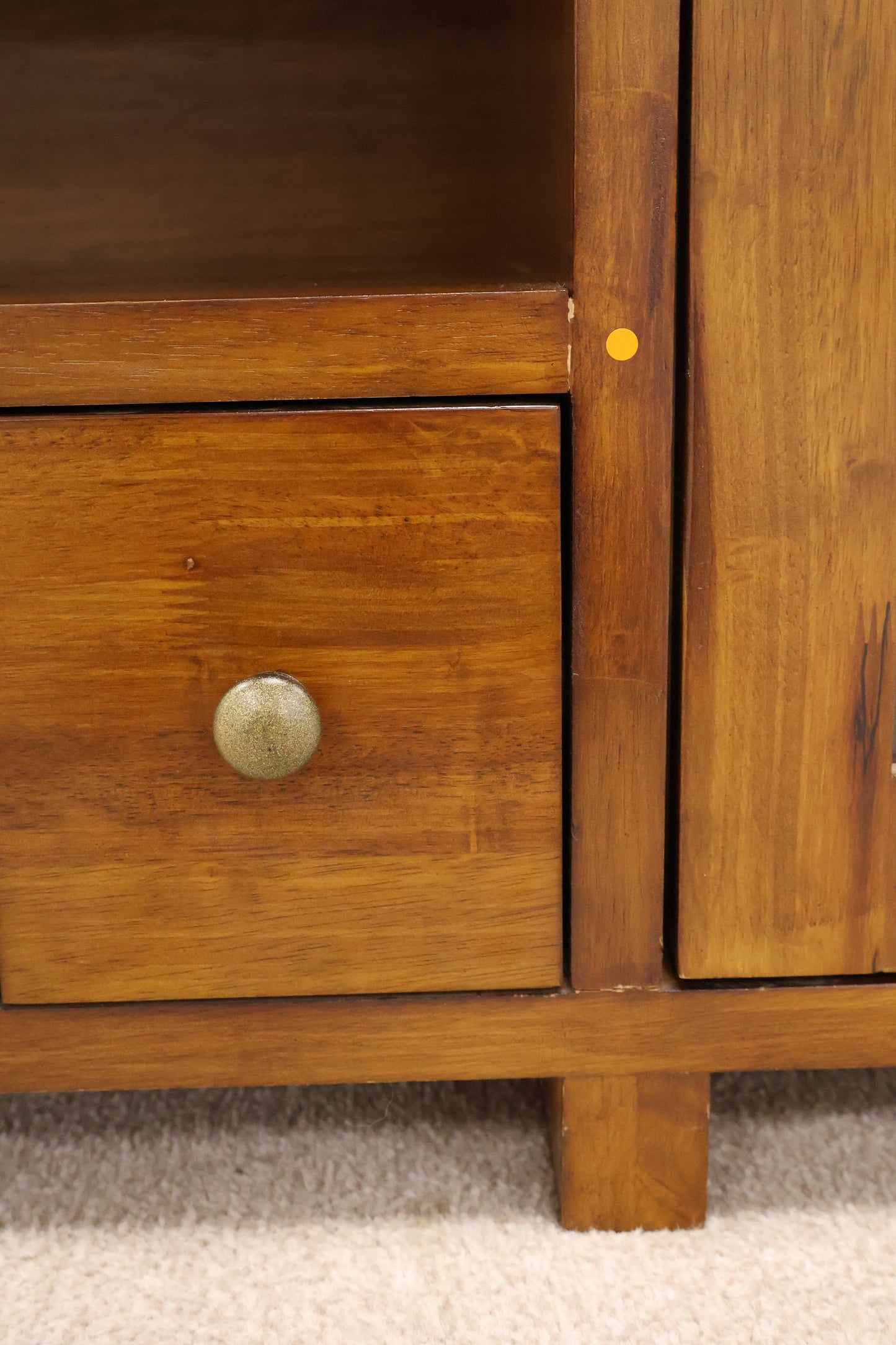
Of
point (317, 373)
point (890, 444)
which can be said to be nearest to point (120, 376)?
point (317, 373)

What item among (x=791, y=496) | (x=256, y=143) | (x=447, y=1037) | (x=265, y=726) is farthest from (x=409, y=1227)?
(x=256, y=143)

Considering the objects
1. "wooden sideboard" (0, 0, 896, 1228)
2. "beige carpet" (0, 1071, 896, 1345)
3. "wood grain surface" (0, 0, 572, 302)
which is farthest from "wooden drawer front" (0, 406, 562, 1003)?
"wood grain surface" (0, 0, 572, 302)

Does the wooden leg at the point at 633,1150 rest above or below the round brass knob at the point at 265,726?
below

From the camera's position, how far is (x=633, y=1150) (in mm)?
465

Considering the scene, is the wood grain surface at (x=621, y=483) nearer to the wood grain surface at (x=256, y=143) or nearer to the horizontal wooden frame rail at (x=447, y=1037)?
the horizontal wooden frame rail at (x=447, y=1037)

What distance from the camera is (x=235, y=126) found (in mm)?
644

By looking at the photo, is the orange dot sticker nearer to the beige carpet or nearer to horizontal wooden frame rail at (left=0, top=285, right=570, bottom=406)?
horizontal wooden frame rail at (left=0, top=285, right=570, bottom=406)

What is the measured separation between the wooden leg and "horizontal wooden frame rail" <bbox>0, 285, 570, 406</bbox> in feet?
0.97

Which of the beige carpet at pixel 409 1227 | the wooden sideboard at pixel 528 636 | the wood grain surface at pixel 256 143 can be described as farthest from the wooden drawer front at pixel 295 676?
the wood grain surface at pixel 256 143

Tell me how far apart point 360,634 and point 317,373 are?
0.10m

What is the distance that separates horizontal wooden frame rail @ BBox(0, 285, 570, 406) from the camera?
391mm

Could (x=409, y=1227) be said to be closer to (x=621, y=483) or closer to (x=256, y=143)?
(x=621, y=483)

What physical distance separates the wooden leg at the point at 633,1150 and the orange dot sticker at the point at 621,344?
0.29 m

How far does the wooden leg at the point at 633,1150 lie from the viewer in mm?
461
